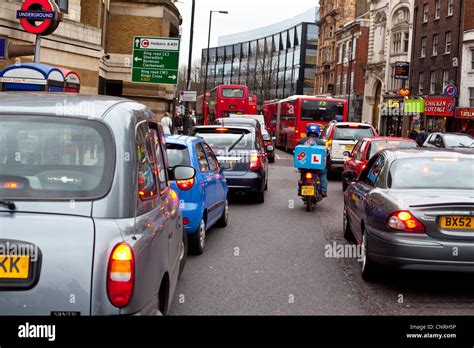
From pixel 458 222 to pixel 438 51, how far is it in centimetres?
4717

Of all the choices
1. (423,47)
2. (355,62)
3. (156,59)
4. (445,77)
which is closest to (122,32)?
(156,59)

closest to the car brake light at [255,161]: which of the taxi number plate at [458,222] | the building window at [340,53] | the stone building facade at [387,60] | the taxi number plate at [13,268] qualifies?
the taxi number plate at [458,222]

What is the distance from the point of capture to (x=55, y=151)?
3.87 m

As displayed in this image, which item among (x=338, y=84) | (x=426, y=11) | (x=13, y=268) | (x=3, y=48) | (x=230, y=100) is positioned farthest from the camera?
(x=338, y=84)

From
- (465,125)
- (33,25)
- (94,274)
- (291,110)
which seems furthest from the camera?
(465,125)

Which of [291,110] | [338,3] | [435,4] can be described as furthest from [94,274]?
[338,3]

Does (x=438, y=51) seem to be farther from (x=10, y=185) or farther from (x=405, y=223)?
(x=10, y=185)

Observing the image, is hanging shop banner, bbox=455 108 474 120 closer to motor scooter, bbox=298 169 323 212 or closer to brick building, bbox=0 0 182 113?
brick building, bbox=0 0 182 113

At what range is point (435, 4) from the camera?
5206 cm

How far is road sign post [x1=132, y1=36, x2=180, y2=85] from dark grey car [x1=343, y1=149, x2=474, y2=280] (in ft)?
52.4

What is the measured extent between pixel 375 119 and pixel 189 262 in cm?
5995

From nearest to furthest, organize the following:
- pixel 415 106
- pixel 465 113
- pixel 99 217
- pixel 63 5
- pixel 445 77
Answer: pixel 99 217, pixel 63 5, pixel 465 113, pixel 415 106, pixel 445 77

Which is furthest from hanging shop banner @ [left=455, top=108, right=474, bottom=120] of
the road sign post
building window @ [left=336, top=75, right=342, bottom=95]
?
building window @ [left=336, top=75, right=342, bottom=95]

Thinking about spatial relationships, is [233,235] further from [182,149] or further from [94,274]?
[94,274]
